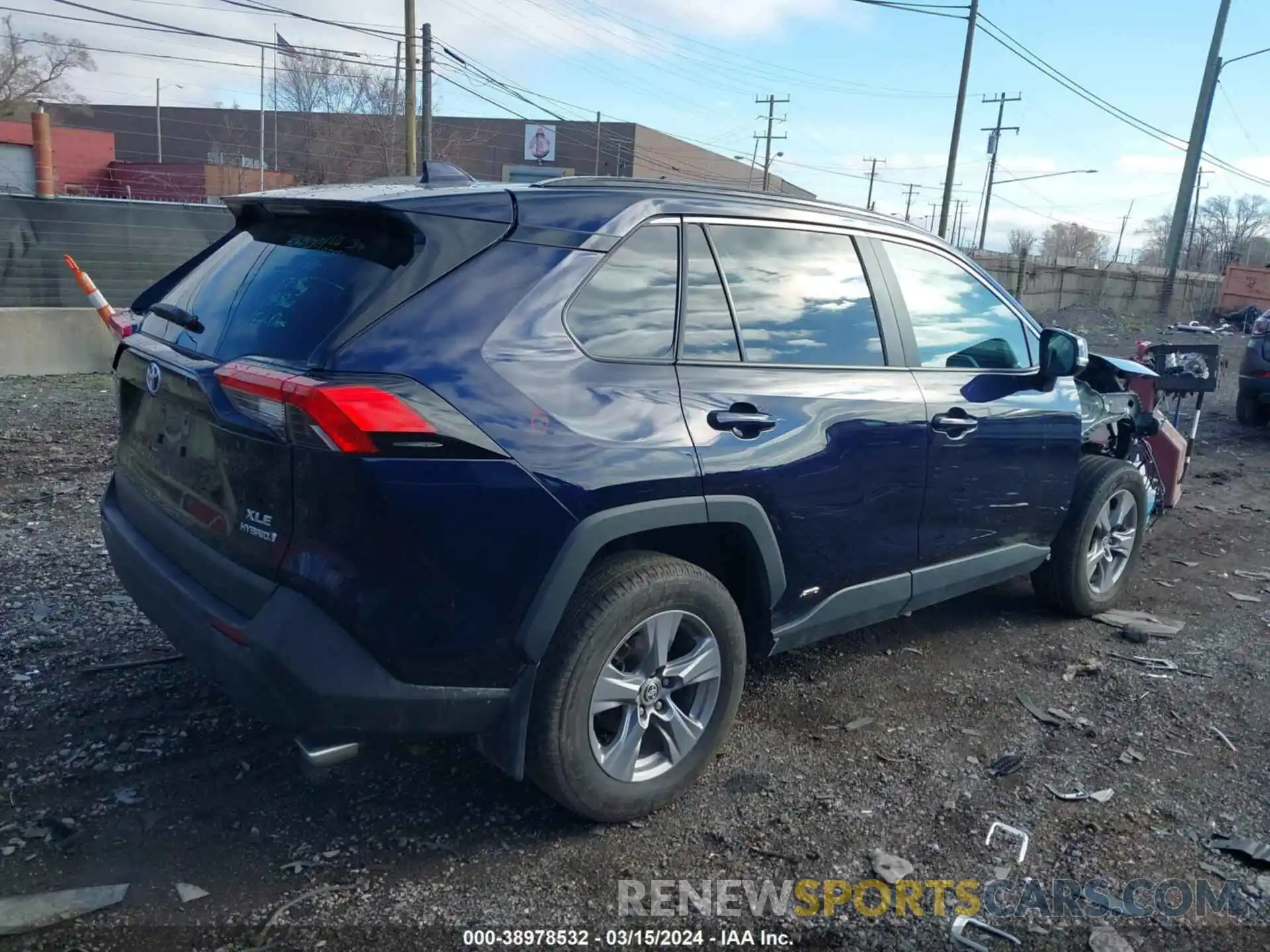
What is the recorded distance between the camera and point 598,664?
2.80 meters

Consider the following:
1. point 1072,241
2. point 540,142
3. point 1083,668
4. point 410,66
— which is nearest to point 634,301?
point 1083,668

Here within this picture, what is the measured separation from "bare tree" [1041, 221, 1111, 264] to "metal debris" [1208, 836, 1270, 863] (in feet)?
375

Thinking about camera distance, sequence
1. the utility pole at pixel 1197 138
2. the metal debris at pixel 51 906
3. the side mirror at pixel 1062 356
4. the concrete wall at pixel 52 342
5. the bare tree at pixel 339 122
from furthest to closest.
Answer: the bare tree at pixel 339 122
the utility pole at pixel 1197 138
the concrete wall at pixel 52 342
the side mirror at pixel 1062 356
the metal debris at pixel 51 906

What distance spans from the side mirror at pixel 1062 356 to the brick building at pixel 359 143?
146 feet

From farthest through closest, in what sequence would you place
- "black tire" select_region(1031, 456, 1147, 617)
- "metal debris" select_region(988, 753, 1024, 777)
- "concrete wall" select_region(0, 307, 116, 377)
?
1. "concrete wall" select_region(0, 307, 116, 377)
2. "black tire" select_region(1031, 456, 1147, 617)
3. "metal debris" select_region(988, 753, 1024, 777)

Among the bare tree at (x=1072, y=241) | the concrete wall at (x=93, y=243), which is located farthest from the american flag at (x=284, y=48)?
the bare tree at (x=1072, y=241)

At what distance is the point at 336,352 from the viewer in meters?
2.46

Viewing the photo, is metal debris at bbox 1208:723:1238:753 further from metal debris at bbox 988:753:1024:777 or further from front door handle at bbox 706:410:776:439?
front door handle at bbox 706:410:776:439

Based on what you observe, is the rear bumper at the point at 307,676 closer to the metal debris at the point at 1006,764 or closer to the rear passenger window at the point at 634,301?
the rear passenger window at the point at 634,301

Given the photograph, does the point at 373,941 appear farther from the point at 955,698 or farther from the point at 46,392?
the point at 46,392

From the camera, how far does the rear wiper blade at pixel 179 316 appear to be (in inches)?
117

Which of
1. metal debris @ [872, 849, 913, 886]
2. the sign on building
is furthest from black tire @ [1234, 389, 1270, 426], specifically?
the sign on building

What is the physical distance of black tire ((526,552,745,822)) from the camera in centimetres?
275

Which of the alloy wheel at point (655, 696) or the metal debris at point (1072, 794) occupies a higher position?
the alloy wheel at point (655, 696)
